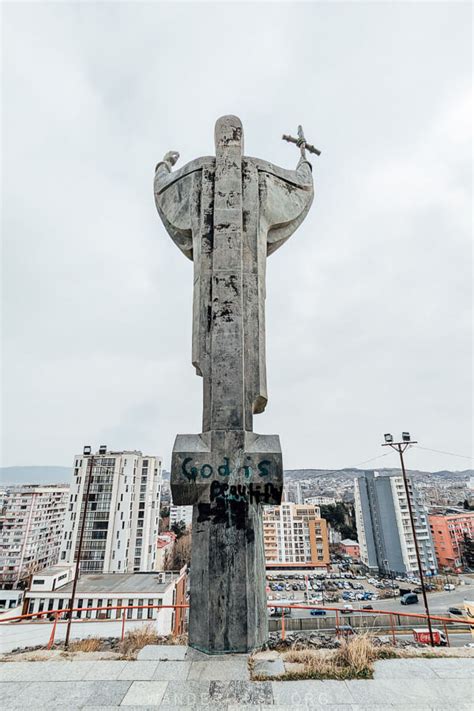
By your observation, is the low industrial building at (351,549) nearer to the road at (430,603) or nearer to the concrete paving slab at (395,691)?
the road at (430,603)

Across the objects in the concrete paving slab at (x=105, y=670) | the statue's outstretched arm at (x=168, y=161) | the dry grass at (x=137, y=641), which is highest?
the statue's outstretched arm at (x=168, y=161)

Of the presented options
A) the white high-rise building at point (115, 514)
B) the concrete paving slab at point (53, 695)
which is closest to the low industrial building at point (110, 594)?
the white high-rise building at point (115, 514)

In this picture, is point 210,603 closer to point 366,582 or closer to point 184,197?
point 184,197

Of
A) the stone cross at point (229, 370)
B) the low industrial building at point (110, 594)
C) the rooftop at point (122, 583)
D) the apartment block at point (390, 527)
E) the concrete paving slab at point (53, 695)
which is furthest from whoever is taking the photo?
the apartment block at point (390, 527)

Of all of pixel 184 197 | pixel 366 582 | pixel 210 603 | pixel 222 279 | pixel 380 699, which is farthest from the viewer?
pixel 366 582

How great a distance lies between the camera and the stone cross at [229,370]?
3934mm

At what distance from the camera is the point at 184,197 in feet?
19.7

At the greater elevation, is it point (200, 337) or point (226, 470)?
point (200, 337)

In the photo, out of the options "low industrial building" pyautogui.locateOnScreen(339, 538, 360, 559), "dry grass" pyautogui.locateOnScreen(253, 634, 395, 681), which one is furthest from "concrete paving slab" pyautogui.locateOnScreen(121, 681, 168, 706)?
"low industrial building" pyautogui.locateOnScreen(339, 538, 360, 559)

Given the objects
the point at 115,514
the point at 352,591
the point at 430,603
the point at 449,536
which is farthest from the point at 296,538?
the point at 115,514

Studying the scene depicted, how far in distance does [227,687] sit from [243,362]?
3.34m

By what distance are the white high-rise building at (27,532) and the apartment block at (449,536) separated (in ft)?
238

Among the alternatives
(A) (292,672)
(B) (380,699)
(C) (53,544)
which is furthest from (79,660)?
(C) (53,544)

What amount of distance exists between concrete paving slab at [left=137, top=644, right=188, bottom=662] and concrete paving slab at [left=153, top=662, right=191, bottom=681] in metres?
0.15
